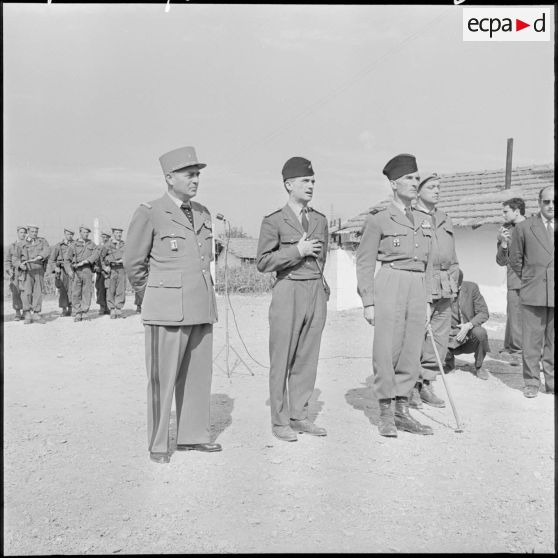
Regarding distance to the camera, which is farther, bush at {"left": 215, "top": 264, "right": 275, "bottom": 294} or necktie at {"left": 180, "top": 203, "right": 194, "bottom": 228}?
bush at {"left": 215, "top": 264, "right": 275, "bottom": 294}

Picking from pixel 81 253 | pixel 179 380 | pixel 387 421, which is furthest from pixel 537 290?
pixel 81 253

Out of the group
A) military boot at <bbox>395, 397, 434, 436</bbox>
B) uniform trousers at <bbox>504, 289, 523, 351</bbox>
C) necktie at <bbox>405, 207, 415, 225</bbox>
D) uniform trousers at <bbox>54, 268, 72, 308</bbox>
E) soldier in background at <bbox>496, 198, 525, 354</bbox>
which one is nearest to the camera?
military boot at <bbox>395, 397, 434, 436</bbox>

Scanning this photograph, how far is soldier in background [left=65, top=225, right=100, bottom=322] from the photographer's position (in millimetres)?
14164

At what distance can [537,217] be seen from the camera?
6.77 metres

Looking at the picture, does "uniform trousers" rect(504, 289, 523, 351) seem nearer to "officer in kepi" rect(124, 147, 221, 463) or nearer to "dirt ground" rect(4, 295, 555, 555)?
"dirt ground" rect(4, 295, 555, 555)

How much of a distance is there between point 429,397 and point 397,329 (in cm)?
131

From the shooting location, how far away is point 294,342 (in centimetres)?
516

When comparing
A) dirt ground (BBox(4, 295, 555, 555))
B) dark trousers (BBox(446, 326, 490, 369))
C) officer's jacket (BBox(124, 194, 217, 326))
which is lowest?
dirt ground (BBox(4, 295, 555, 555))

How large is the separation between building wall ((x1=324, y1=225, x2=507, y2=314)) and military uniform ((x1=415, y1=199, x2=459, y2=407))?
7.88 m

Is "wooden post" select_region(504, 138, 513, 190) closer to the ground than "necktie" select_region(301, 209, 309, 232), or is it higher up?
higher up

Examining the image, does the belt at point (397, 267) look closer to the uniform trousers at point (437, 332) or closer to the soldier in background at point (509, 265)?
the uniform trousers at point (437, 332)

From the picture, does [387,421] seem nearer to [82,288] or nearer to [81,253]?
[82,288]

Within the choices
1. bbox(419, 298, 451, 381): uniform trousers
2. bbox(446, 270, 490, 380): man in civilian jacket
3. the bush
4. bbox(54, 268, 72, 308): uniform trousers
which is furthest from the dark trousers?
the bush

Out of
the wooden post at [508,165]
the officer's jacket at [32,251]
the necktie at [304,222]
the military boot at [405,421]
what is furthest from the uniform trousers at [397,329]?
the wooden post at [508,165]
